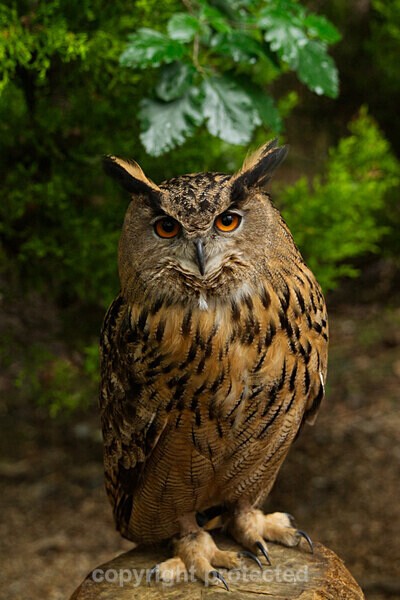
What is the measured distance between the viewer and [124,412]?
82.7 inches

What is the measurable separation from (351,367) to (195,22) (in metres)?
3.38

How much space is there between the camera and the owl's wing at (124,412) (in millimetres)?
2002

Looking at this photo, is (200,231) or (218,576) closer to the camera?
(200,231)

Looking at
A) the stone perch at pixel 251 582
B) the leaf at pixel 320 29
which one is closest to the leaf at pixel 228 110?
the leaf at pixel 320 29

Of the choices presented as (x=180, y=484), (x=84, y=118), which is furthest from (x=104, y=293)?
(x=180, y=484)

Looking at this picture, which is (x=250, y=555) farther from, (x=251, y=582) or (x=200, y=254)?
(x=200, y=254)

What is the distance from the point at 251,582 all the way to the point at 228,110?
1.37 m

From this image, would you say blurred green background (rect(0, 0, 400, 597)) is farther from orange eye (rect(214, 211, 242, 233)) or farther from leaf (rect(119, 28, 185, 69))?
orange eye (rect(214, 211, 242, 233))

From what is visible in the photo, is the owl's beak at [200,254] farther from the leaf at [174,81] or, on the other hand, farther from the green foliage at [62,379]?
the green foliage at [62,379]

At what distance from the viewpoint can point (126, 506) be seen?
231 cm

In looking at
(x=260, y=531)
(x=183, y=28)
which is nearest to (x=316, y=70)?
(x=183, y=28)

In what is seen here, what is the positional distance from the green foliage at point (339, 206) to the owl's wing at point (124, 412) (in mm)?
1359

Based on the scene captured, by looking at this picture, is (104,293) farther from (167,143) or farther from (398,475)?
(398,475)

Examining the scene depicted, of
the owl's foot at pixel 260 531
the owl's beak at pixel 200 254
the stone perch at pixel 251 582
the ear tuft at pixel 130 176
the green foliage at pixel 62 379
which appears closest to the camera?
the owl's beak at pixel 200 254
